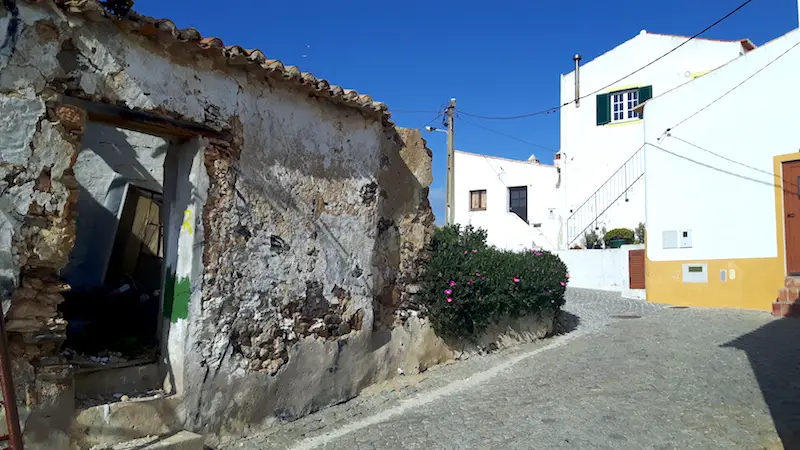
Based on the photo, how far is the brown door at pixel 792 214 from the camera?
462 inches

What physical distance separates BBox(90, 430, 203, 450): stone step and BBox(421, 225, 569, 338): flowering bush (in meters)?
3.95

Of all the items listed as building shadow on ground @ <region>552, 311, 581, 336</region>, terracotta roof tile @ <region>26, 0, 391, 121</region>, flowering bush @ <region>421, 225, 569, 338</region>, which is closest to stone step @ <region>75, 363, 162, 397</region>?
terracotta roof tile @ <region>26, 0, 391, 121</region>

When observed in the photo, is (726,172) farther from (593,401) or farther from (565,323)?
(593,401)

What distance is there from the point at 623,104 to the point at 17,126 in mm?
20866

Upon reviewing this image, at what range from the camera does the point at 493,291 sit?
28.9 feet

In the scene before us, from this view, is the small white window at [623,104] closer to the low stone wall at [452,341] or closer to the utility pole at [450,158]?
the utility pole at [450,158]

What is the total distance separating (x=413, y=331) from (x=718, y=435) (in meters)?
3.75

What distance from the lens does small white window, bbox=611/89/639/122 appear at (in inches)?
845

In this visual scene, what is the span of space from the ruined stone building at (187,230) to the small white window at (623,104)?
15.5 metres

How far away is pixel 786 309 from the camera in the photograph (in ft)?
36.2

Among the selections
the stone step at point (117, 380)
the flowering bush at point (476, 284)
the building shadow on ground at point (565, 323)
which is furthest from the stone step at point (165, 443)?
the building shadow on ground at point (565, 323)

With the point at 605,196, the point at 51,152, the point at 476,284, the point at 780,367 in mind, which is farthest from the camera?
the point at 605,196

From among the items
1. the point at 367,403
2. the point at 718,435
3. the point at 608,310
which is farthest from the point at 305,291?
→ the point at 608,310

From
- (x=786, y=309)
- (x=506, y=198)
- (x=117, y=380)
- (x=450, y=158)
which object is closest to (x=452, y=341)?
(x=117, y=380)
